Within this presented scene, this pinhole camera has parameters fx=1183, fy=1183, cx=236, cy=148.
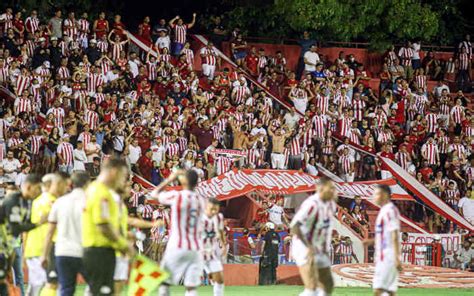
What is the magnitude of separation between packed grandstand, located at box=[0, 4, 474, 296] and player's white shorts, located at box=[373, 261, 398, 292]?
1130 cm

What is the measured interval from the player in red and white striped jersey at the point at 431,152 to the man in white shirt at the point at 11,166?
41.6 ft

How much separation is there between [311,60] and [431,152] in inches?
194

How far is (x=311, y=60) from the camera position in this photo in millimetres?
37000

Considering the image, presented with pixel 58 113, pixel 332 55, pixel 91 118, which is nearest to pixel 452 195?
pixel 332 55

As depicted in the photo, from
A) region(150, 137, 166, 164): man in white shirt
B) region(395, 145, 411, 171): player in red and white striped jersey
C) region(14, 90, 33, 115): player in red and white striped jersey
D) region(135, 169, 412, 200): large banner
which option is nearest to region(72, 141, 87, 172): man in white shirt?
region(135, 169, 412, 200): large banner

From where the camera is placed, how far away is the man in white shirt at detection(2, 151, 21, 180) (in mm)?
28000

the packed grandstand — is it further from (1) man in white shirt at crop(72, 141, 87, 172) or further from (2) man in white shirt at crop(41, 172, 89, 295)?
(2) man in white shirt at crop(41, 172, 89, 295)

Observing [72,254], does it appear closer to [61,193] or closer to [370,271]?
[61,193]

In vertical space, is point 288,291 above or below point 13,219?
below

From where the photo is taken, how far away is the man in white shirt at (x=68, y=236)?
14523mm

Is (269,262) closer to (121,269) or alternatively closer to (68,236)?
(121,269)

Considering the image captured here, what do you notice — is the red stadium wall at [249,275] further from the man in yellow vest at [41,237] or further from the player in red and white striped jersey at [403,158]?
the man in yellow vest at [41,237]

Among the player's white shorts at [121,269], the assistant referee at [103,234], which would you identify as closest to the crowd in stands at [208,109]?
the player's white shorts at [121,269]

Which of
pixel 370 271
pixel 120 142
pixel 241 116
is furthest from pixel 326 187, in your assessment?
pixel 241 116
